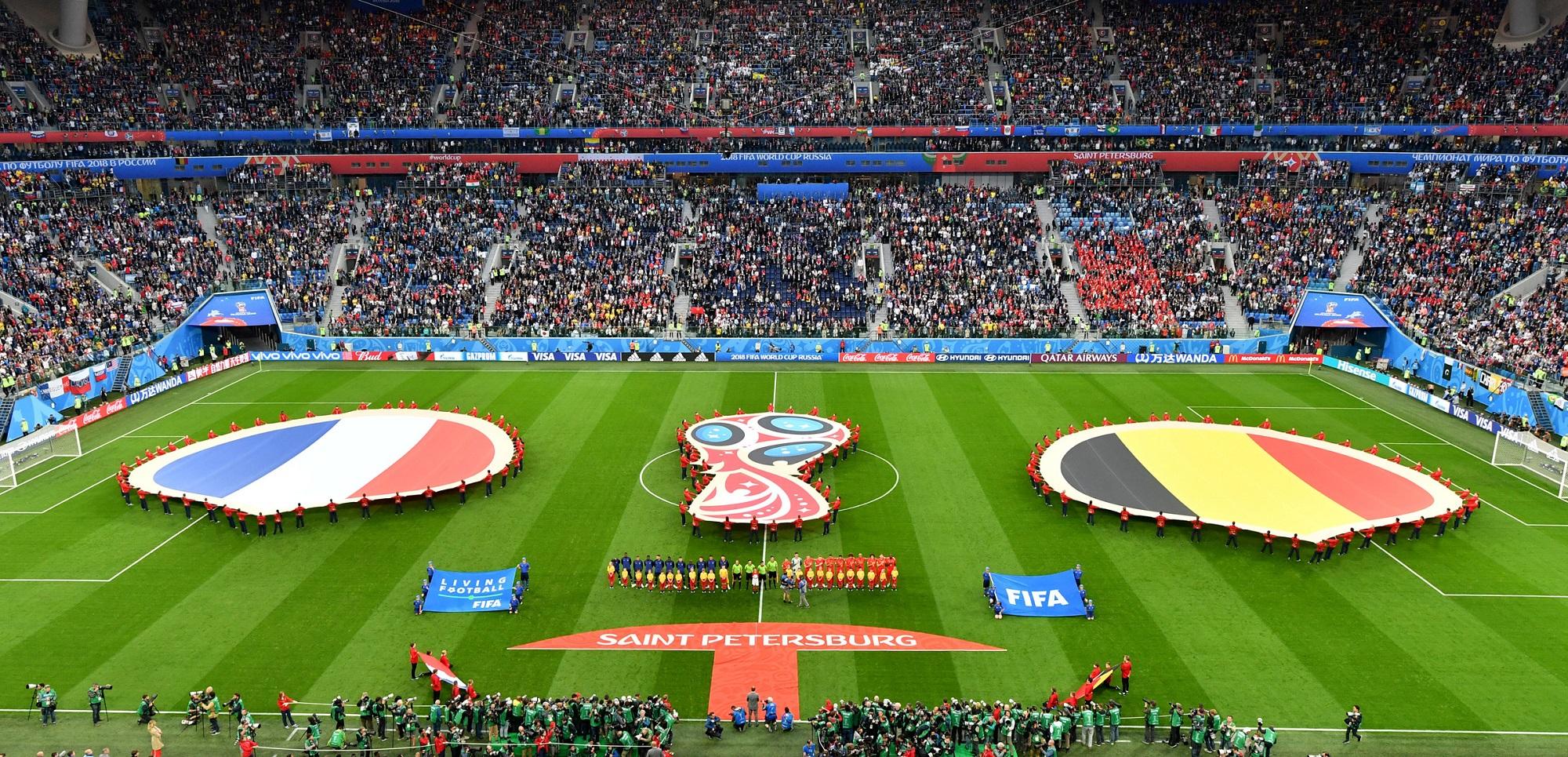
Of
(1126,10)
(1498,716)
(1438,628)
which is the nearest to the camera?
(1498,716)

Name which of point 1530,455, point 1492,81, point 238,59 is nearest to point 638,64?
point 238,59

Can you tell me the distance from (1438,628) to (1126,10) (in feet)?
213

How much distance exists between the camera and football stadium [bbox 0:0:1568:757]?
22.0 meters

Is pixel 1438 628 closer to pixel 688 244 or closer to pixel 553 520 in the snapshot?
pixel 553 520

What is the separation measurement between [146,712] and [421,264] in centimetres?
4352

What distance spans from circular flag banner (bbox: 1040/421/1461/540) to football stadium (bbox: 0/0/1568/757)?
0.81ft

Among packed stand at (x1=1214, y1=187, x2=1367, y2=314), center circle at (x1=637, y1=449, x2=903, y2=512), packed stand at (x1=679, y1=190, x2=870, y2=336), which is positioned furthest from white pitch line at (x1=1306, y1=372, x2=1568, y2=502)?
packed stand at (x1=679, y1=190, x2=870, y2=336)

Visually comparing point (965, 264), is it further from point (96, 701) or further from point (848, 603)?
point (96, 701)

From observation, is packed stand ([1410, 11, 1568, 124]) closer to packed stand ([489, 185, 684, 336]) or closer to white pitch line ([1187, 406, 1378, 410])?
white pitch line ([1187, 406, 1378, 410])

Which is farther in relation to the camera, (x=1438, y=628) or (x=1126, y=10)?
(x=1126, y=10)

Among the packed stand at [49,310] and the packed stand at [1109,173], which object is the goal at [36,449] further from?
the packed stand at [1109,173]

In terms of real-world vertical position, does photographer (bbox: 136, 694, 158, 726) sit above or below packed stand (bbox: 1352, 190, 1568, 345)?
below

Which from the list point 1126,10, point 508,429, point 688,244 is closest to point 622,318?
point 688,244

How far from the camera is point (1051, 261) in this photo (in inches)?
2400
